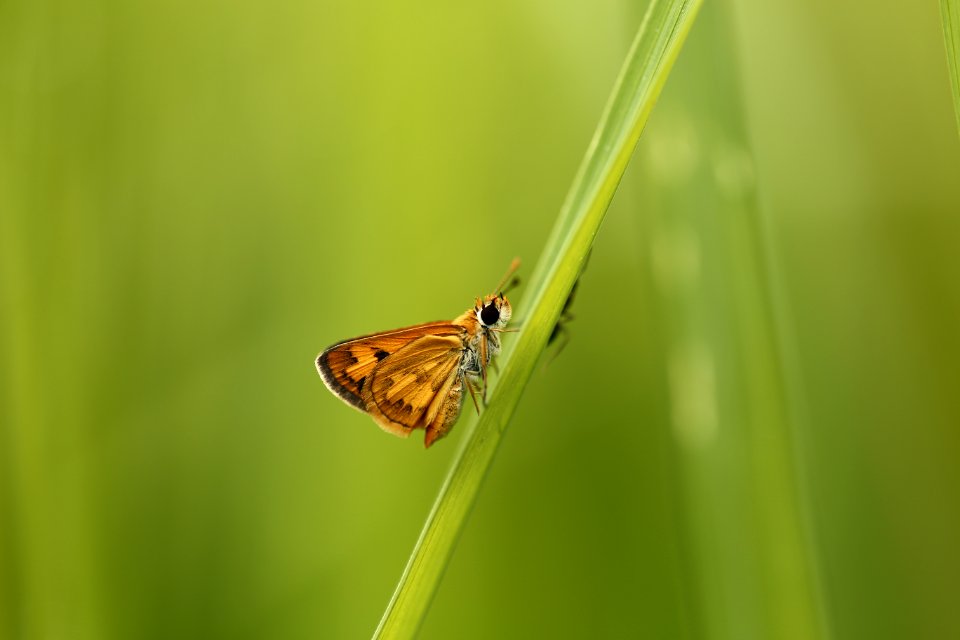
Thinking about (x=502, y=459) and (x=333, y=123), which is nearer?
(x=502, y=459)

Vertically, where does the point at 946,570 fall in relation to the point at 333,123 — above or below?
below

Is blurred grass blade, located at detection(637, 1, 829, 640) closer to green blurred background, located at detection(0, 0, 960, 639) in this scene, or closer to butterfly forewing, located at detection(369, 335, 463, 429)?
green blurred background, located at detection(0, 0, 960, 639)

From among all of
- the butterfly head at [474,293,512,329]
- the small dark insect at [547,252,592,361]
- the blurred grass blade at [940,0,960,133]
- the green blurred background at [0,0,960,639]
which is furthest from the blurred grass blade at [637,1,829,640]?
the blurred grass blade at [940,0,960,133]

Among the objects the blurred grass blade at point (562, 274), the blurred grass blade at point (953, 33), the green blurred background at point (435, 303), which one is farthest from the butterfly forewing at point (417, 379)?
the blurred grass blade at point (953, 33)

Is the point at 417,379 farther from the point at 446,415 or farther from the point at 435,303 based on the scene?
the point at 435,303

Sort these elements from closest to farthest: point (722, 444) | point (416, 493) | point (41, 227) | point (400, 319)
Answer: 1. point (722, 444)
2. point (41, 227)
3. point (416, 493)
4. point (400, 319)

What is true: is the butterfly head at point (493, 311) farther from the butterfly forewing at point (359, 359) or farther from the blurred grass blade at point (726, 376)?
the blurred grass blade at point (726, 376)

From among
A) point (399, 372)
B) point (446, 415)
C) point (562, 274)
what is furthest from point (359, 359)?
point (562, 274)

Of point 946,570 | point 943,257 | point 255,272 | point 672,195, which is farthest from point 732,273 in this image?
point 255,272

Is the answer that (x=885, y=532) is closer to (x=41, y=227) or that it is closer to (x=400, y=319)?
(x=400, y=319)
